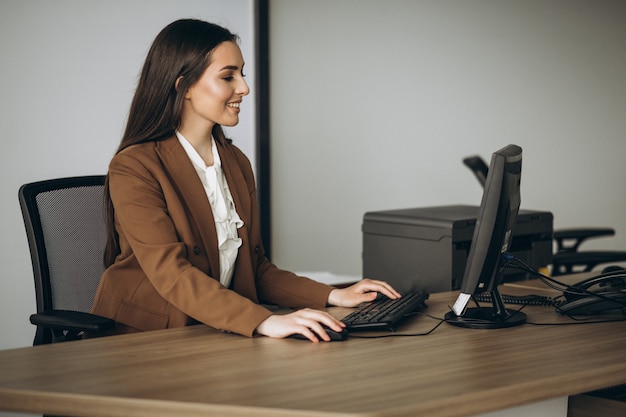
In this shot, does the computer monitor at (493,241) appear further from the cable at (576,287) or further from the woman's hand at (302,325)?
the woman's hand at (302,325)

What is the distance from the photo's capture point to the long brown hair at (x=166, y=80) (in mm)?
2143

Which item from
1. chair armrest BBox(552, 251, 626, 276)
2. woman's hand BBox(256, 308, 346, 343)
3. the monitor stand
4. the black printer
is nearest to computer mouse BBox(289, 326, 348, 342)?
woman's hand BBox(256, 308, 346, 343)

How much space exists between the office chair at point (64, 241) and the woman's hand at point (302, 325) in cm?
64

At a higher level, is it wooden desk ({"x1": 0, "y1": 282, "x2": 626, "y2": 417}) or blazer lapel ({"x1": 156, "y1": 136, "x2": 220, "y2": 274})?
blazer lapel ({"x1": 156, "y1": 136, "x2": 220, "y2": 274})

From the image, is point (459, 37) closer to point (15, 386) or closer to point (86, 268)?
point (86, 268)

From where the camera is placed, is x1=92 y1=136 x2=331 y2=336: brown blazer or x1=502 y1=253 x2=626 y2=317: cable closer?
x1=92 y1=136 x2=331 y2=336: brown blazer

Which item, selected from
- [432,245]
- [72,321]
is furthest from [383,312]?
[432,245]

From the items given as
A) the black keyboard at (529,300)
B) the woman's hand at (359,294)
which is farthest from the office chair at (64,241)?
the black keyboard at (529,300)

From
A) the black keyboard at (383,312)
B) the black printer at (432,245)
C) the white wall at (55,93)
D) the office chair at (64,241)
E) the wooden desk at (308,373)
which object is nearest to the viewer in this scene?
the wooden desk at (308,373)

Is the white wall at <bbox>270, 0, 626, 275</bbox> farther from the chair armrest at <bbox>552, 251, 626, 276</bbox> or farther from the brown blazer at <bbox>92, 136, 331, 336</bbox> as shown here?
the brown blazer at <bbox>92, 136, 331, 336</bbox>

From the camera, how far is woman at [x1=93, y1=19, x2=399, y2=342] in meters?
1.96

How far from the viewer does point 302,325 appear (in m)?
1.78

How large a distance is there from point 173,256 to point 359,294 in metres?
0.54

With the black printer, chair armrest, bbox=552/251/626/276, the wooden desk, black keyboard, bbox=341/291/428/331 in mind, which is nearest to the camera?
the wooden desk
